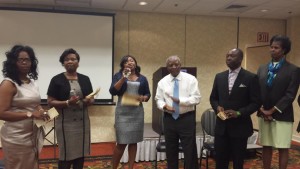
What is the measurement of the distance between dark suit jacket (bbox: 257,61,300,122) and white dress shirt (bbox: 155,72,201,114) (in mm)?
751

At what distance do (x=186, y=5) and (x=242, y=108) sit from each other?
125 inches

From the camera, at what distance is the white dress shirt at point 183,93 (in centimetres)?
291

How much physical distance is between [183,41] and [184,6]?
3.03 feet

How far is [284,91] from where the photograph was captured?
2.83 m

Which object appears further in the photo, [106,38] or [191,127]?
[106,38]

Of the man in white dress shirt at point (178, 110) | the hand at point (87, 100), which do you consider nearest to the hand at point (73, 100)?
the hand at point (87, 100)

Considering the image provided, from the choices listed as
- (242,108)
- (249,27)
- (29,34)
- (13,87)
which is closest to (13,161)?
(13,87)

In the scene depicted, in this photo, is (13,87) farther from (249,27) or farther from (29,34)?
(249,27)

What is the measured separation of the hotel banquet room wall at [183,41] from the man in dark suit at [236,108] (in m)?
3.30

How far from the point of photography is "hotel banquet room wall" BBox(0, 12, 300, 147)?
18.8 feet

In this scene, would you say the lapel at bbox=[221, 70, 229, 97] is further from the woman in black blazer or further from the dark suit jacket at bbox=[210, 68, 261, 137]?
the woman in black blazer

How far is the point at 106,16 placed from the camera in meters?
5.45

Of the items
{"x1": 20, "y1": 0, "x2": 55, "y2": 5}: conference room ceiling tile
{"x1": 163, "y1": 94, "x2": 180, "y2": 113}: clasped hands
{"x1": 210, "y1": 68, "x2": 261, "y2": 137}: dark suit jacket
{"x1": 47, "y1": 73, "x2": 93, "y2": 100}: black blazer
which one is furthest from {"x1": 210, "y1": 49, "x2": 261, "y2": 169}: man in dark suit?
{"x1": 20, "y1": 0, "x2": 55, "y2": 5}: conference room ceiling tile

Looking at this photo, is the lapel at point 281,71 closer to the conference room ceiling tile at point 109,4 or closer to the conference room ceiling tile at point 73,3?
the conference room ceiling tile at point 109,4
